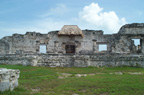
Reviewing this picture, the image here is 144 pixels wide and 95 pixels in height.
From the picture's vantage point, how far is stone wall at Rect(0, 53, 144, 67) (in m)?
14.4

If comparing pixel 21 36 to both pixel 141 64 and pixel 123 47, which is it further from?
pixel 141 64

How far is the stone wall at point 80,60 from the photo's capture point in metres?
14.4

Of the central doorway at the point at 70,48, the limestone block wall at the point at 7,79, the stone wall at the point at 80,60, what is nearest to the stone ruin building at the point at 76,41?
the central doorway at the point at 70,48

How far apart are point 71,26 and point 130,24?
8.60 meters

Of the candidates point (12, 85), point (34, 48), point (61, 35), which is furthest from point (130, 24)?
point (12, 85)

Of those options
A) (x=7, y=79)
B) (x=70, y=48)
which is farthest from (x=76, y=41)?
(x=7, y=79)

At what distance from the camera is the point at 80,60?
1475cm

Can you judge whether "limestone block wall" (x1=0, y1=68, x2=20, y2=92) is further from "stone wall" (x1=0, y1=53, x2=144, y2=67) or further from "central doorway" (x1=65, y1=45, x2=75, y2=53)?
"central doorway" (x1=65, y1=45, x2=75, y2=53)

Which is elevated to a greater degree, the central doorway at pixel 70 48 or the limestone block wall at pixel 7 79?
the central doorway at pixel 70 48

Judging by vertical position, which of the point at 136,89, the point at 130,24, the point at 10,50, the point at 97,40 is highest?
the point at 130,24

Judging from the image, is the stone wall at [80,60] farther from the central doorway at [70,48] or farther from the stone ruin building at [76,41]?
the central doorway at [70,48]

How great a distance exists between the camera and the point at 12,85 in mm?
5707

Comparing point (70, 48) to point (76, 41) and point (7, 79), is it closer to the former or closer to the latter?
point (76, 41)

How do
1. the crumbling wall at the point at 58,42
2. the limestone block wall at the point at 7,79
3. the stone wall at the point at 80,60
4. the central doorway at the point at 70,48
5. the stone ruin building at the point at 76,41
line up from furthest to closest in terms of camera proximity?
the central doorway at the point at 70,48 → the crumbling wall at the point at 58,42 → the stone ruin building at the point at 76,41 → the stone wall at the point at 80,60 → the limestone block wall at the point at 7,79
